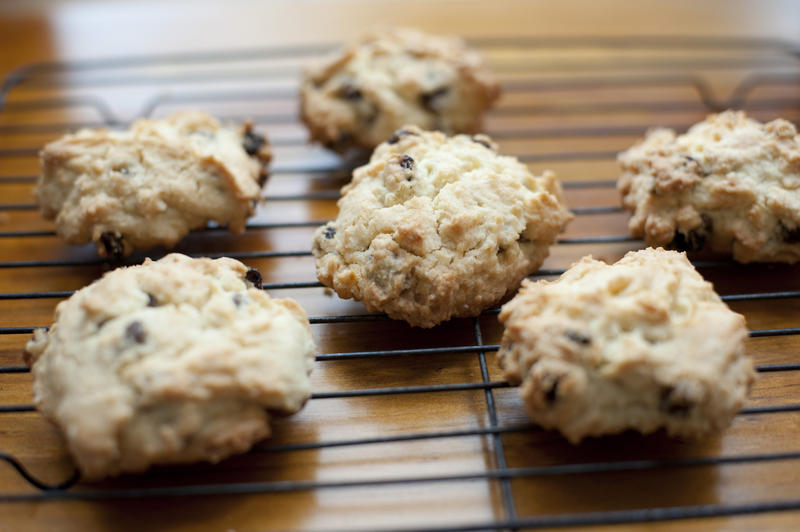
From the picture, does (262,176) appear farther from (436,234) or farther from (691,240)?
(691,240)

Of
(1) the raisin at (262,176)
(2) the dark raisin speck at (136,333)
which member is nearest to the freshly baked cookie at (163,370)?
(2) the dark raisin speck at (136,333)

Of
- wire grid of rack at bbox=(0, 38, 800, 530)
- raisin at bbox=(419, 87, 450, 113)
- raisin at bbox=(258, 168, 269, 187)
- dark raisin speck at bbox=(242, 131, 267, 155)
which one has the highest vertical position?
raisin at bbox=(419, 87, 450, 113)

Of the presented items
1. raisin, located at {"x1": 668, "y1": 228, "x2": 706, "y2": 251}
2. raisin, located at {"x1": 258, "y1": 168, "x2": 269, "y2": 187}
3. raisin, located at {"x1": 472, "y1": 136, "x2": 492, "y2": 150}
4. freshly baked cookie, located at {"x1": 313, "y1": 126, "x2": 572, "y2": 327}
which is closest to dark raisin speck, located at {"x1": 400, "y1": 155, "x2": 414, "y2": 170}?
freshly baked cookie, located at {"x1": 313, "y1": 126, "x2": 572, "y2": 327}

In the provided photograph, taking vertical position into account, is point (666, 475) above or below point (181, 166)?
below

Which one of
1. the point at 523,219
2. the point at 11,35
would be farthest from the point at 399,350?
the point at 11,35

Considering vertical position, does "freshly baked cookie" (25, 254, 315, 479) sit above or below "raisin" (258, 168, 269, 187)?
below

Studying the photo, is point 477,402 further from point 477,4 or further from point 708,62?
point 477,4

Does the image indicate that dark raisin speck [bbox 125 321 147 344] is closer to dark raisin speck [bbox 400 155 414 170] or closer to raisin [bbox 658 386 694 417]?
dark raisin speck [bbox 400 155 414 170]
